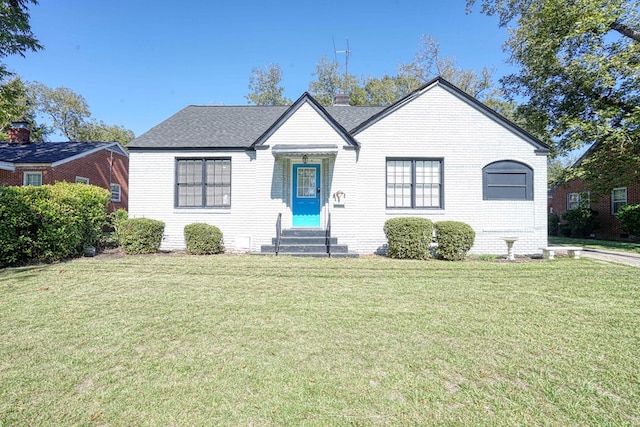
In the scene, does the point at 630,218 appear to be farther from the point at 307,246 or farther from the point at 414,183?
the point at 307,246

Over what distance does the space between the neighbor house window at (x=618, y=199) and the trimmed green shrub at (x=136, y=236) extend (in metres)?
23.9

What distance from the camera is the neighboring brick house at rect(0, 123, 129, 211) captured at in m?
17.3

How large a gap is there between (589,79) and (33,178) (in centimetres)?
2878

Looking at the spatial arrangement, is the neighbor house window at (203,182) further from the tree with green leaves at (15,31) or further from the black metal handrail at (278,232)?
the tree with green leaves at (15,31)

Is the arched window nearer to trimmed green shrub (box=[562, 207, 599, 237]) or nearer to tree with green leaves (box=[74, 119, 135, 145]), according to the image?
trimmed green shrub (box=[562, 207, 599, 237])

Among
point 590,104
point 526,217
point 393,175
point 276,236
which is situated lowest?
point 276,236

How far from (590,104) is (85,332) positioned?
20.3 m

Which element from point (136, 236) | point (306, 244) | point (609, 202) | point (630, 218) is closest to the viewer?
point (136, 236)

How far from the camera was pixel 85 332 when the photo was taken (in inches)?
155

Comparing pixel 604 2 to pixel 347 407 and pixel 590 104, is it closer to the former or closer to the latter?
pixel 590 104

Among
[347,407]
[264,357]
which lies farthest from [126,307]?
[347,407]

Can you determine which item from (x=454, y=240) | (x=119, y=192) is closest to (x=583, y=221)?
(x=454, y=240)

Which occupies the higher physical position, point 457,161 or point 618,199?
point 457,161

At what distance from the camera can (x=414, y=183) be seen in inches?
436
